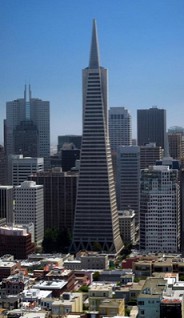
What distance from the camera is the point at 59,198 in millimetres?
22016

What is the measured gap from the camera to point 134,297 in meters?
11.8

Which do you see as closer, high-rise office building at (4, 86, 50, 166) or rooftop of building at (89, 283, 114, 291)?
rooftop of building at (89, 283, 114, 291)

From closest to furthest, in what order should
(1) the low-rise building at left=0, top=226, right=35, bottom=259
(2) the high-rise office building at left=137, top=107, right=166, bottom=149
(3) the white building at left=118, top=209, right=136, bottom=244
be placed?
1. (1) the low-rise building at left=0, top=226, right=35, bottom=259
2. (3) the white building at left=118, top=209, right=136, bottom=244
3. (2) the high-rise office building at left=137, top=107, right=166, bottom=149

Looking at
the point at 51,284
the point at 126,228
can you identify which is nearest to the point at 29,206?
the point at 126,228

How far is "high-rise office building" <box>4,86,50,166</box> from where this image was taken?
32500mm

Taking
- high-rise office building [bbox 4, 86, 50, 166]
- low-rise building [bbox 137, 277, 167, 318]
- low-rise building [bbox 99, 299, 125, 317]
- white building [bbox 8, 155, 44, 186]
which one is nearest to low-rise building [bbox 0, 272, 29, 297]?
low-rise building [bbox 99, 299, 125, 317]

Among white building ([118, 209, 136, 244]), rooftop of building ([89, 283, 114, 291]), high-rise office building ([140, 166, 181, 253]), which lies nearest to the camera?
rooftop of building ([89, 283, 114, 291])

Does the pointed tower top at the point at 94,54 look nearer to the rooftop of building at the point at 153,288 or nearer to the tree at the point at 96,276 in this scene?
the tree at the point at 96,276

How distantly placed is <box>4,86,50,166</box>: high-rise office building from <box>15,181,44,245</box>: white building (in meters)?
10.5

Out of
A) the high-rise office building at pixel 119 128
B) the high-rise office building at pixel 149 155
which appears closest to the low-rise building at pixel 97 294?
the high-rise office building at pixel 149 155

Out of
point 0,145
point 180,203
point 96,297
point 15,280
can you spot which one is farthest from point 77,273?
point 0,145

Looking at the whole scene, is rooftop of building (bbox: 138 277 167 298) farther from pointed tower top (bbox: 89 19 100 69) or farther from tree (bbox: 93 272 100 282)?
pointed tower top (bbox: 89 19 100 69)

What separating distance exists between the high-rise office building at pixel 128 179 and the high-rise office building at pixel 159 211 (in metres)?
5.05

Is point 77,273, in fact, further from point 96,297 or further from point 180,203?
point 180,203
